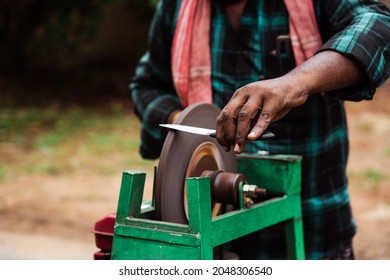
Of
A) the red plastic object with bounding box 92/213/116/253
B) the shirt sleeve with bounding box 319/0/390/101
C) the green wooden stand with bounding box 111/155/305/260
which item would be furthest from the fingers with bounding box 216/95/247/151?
the red plastic object with bounding box 92/213/116/253

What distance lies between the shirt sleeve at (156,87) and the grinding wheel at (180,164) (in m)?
0.57

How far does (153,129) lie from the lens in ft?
10.0

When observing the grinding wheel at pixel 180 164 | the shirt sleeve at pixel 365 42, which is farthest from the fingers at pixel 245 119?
the shirt sleeve at pixel 365 42

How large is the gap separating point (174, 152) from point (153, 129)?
79 centimetres

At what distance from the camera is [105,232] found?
2.52 m

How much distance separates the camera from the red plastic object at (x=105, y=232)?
2.50 m

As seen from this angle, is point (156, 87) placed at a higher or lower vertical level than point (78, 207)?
lower

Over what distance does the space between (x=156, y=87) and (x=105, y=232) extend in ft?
3.06

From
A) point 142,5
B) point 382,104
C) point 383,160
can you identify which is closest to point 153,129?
point 383,160

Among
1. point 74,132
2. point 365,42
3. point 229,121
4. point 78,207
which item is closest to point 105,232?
point 229,121

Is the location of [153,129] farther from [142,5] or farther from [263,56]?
[142,5]

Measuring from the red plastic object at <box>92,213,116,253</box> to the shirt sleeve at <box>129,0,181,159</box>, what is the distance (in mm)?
614

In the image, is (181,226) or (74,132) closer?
(181,226)

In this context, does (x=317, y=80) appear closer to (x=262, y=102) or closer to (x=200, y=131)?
(x=262, y=102)
